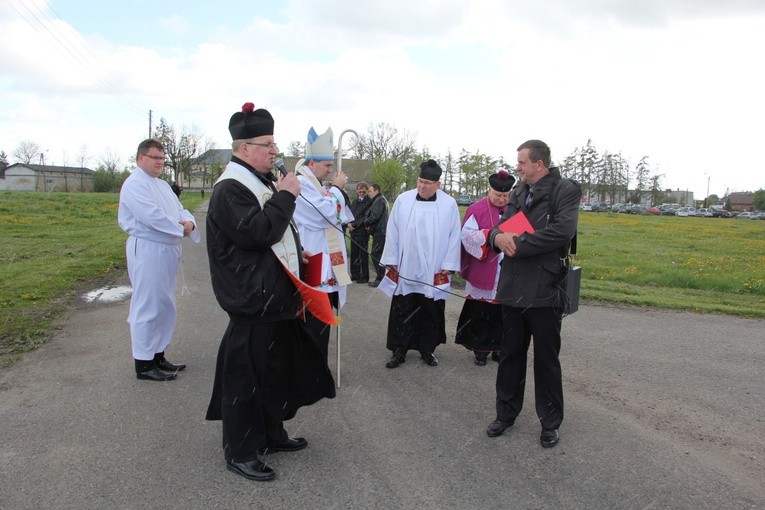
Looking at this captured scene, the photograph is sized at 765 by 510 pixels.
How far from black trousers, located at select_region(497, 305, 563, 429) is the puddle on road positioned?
21.8 ft

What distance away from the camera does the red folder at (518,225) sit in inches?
162

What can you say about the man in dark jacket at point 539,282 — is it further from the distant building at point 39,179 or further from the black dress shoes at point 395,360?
→ the distant building at point 39,179

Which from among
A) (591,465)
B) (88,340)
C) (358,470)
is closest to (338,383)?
(358,470)

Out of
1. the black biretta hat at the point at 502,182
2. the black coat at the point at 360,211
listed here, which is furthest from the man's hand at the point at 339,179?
the black coat at the point at 360,211

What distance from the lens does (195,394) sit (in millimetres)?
4910

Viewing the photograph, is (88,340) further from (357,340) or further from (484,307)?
(484,307)

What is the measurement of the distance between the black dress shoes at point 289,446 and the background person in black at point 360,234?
711cm

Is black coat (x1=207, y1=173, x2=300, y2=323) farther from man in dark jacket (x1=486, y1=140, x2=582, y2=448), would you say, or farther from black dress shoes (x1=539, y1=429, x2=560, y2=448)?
black dress shoes (x1=539, y1=429, x2=560, y2=448)

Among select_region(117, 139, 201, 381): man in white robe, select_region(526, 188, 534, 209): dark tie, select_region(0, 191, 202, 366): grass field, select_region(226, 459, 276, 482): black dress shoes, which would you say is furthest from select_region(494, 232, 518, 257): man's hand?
select_region(0, 191, 202, 366): grass field

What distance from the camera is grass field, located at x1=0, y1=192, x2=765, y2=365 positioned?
8.00 metres

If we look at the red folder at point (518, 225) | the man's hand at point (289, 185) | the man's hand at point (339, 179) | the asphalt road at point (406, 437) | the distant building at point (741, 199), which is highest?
the distant building at point (741, 199)

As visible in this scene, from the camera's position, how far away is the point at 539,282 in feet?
13.4

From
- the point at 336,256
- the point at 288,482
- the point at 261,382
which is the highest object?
the point at 336,256

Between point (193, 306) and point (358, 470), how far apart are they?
530cm
